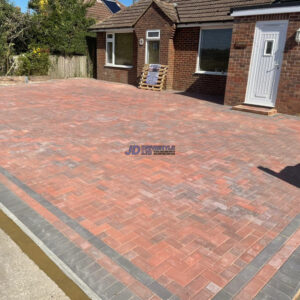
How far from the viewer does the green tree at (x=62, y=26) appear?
1762 cm

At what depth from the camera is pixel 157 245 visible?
309 centimetres

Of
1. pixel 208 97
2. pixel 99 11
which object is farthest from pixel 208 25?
pixel 99 11

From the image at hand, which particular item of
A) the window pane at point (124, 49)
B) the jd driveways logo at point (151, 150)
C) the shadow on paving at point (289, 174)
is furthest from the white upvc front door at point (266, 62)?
the window pane at point (124, 49)

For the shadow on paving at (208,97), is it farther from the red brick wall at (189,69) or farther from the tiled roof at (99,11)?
the tiled roof at (99,11)

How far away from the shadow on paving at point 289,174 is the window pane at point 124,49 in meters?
13.4

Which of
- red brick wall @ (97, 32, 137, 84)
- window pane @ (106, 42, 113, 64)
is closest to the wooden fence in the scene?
red brick wall @ (97, 32, 137, 84)

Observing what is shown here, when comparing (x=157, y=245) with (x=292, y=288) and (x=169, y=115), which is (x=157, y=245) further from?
(x=169, y=115)

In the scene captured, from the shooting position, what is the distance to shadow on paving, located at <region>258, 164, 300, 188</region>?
488 cm

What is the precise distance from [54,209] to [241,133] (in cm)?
532

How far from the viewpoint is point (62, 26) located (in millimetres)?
17625

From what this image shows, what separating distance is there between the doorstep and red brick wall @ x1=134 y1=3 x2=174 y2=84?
5615mm

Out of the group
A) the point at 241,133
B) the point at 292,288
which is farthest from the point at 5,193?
the point at 241,133

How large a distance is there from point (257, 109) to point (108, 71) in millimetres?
10874

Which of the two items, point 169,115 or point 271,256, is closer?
point 271,256
